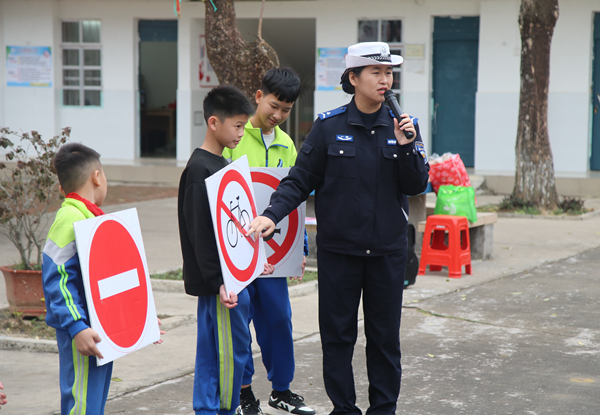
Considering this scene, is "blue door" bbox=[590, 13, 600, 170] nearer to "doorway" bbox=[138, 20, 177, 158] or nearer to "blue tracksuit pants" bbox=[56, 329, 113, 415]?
"doorway" bbox=[138, 20, 177, 158]

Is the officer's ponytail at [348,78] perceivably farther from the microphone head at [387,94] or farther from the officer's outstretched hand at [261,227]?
the officer's outstretched hand at [261,227]

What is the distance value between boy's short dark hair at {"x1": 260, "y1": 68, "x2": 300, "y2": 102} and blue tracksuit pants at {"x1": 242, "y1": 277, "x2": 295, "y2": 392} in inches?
38.3

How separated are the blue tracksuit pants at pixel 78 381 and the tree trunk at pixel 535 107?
1042 centimetres

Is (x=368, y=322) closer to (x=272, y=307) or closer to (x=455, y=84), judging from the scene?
(x=272, y=307)

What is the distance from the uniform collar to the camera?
11.2 ft

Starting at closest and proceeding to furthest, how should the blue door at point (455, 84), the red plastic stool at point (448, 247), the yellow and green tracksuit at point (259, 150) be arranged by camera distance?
the yellow and green tracksuit at point (259, 150) → the red plastic stool at point (448, 247) → the blue door at point (455, 84)

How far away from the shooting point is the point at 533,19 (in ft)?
38.3

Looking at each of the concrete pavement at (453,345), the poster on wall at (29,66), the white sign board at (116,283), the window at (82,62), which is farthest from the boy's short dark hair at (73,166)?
the poster on wall at (29,66)

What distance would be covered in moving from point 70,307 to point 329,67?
14.6 metres

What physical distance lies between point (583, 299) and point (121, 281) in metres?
4.87

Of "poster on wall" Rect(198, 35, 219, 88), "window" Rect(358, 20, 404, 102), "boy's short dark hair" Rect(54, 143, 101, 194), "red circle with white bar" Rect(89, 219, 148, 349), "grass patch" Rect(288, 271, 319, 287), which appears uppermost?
"window" Rect(358, 20, 404, 102)

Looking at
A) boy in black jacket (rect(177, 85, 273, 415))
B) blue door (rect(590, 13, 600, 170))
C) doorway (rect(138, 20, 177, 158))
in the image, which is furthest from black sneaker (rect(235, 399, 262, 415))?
doorway (rect(138, 20, 177, 158))

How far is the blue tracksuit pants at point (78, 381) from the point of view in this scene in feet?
9.34

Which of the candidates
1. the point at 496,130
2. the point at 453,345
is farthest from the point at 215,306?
the point at 496,130
